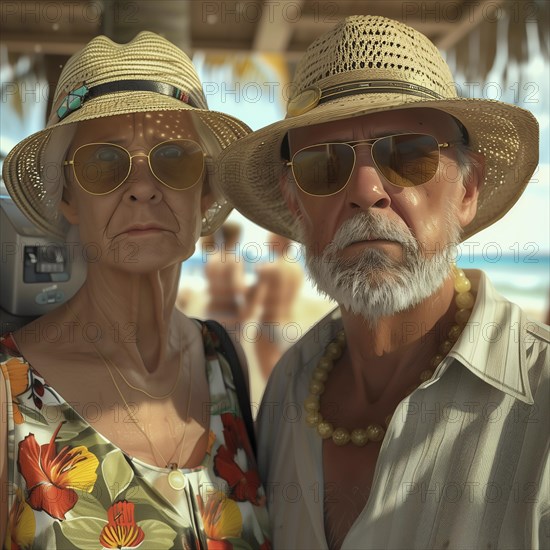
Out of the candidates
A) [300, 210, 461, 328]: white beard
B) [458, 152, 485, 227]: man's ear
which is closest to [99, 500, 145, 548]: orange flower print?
[300, 210, 461, 328]: white beard

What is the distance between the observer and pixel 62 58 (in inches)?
216

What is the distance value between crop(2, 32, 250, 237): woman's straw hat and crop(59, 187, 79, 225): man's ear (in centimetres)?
2

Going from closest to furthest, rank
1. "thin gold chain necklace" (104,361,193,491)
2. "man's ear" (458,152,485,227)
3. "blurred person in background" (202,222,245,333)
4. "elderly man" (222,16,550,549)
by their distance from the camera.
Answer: "elderly man" (222,16,550,549), "thin gold chain necklace" (104,361,193,491), "man's ear" (458,152,485,227), "blurred person in background" (202,222,245,333)

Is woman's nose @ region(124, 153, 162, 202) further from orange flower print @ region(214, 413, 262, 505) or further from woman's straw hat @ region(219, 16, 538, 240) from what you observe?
orange flower print @ region(214, 413, 262, 505)

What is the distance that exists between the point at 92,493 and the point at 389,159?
1.23 metres

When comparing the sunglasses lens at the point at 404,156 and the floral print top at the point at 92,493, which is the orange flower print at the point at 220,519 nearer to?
the floral print top at the point at 92,493

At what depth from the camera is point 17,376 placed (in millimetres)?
1927

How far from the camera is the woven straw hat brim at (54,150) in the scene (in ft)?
6.74

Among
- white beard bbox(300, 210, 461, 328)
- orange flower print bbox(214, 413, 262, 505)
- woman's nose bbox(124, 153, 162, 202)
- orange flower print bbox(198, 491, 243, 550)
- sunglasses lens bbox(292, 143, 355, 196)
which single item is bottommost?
orange flower print bbox(198, 491, 243, 550)

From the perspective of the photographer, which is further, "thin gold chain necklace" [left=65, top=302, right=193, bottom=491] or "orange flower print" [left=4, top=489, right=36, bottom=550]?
"thin gold chain necklace" [left=65, top=302, right=193, bottom=491]

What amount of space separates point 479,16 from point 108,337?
437cm

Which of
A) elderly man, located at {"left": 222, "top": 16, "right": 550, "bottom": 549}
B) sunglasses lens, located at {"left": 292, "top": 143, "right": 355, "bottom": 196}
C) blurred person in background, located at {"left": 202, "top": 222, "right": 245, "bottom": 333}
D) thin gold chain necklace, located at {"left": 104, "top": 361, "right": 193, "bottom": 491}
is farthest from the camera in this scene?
blurred person in background, located at {"left": 202, "top": 222, "right": 245, "bottom": 333}

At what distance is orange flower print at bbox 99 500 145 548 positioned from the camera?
6.09 ft

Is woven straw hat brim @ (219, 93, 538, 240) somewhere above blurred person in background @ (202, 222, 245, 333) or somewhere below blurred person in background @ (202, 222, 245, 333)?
above
